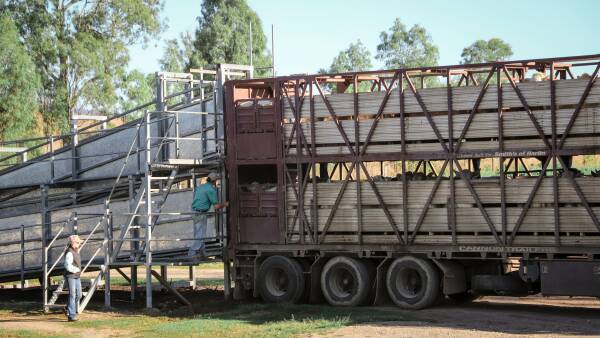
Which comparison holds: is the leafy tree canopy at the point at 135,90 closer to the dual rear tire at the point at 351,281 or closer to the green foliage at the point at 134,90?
the green foliage at the point at 134,90

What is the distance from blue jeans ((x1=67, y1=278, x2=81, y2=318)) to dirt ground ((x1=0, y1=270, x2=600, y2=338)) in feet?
0.92

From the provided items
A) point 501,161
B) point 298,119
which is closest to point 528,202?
point 501,161

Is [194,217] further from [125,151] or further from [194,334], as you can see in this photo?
[194,334]

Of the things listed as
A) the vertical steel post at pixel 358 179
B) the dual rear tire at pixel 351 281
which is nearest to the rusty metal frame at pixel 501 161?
the dual rear tire at pixel 351 281

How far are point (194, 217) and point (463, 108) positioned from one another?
6.29 m

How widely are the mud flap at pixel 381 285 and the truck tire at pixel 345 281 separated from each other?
20 centimetres

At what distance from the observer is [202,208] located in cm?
2261

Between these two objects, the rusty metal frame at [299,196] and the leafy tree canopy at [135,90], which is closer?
the rusty metal frame at [299,196]

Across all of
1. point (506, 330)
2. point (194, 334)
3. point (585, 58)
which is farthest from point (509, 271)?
point (194, 334)

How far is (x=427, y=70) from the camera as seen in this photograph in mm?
20500

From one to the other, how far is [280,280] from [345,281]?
1.53 meters

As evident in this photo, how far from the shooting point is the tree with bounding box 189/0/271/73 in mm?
60875

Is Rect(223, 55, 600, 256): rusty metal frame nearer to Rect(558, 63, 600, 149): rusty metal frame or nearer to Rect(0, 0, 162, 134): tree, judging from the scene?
Rect(558, 63, 600, 149): rusty metal frame

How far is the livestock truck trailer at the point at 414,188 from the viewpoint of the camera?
62.7 feet
